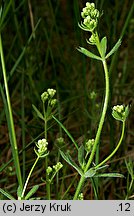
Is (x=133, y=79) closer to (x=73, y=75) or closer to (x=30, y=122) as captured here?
(x=73, y=75)

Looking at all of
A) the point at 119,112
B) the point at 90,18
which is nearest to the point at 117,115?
the point at 119,112

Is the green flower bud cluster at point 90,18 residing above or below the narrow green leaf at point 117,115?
above

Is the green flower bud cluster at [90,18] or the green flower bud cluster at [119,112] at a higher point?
the green flower bud cluster at [90,18]

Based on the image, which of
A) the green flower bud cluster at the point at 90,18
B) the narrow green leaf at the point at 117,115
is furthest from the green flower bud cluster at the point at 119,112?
the green flower bud cluster at the point at 90,18

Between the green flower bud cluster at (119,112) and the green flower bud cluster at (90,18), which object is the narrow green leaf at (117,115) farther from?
the green flower bud cluster at (90,18)

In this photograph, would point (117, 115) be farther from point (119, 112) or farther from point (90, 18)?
point (90, 18)

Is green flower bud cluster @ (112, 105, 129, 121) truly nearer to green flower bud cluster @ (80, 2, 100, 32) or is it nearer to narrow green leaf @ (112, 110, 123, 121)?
narrow green leaf @ (112, 110, 123, 121)

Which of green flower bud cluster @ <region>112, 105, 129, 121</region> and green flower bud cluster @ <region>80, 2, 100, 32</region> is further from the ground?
green flower bud cluster @ <region>80, 2, 100, 32</region>

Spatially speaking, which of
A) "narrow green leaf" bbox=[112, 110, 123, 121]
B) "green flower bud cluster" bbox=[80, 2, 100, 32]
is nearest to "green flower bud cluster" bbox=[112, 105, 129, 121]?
"narrow green leaf" bbox=[112, 110, 123, 121]

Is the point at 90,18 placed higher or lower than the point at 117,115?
higher

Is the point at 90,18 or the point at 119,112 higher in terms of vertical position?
the point at 90,18
